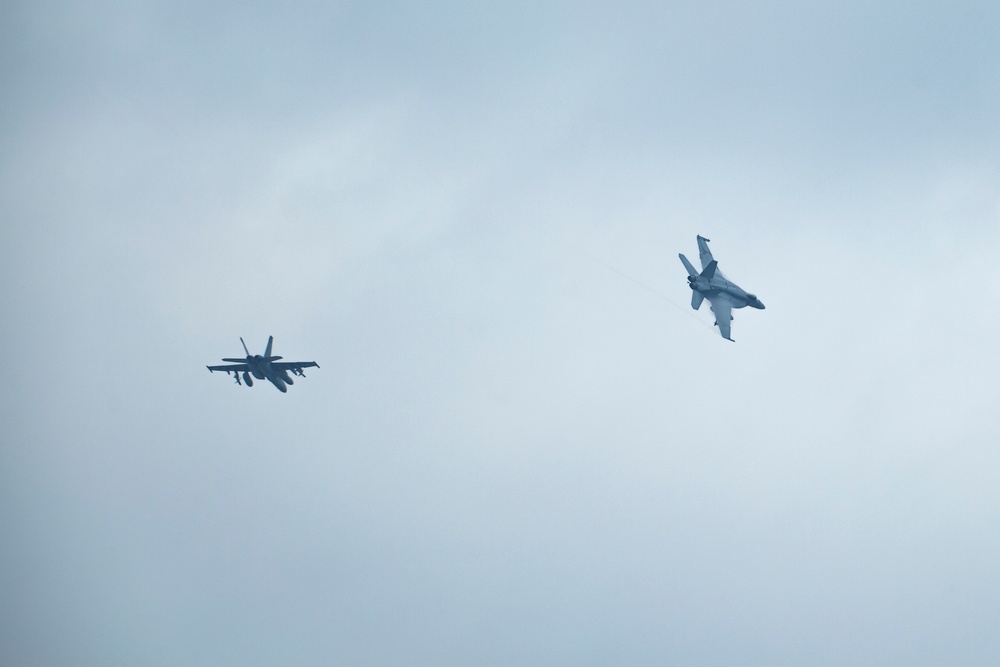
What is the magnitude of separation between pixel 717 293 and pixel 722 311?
240 centimetres

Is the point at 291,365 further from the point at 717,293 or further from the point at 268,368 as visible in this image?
the point at 717,293

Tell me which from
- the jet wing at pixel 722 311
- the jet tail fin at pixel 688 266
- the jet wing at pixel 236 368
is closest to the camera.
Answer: the jet wing at pixel 722 311

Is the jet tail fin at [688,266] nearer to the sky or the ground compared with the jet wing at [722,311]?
nearer to the sky

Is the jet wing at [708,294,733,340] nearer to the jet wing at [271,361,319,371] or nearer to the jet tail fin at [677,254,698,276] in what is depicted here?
the jet tail fin at [677,254,698,276]

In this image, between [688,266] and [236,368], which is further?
[236,368]

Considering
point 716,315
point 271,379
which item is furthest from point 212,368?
point 716,315

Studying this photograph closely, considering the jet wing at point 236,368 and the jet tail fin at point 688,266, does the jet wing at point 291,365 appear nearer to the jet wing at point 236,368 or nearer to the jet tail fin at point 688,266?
the jet wing at point 236,368

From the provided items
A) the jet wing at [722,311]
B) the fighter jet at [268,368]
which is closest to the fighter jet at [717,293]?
the jet wing at [722,311]

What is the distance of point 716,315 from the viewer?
10844cm

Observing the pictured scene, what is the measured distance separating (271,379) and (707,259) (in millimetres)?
62286

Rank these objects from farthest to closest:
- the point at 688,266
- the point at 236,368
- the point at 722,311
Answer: the point at 236,368
the point at 688,266
the point at 722,311

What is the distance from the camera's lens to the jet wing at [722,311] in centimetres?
10712

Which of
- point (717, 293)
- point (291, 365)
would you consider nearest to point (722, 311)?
point (717, 293)

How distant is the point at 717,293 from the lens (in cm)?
10956
